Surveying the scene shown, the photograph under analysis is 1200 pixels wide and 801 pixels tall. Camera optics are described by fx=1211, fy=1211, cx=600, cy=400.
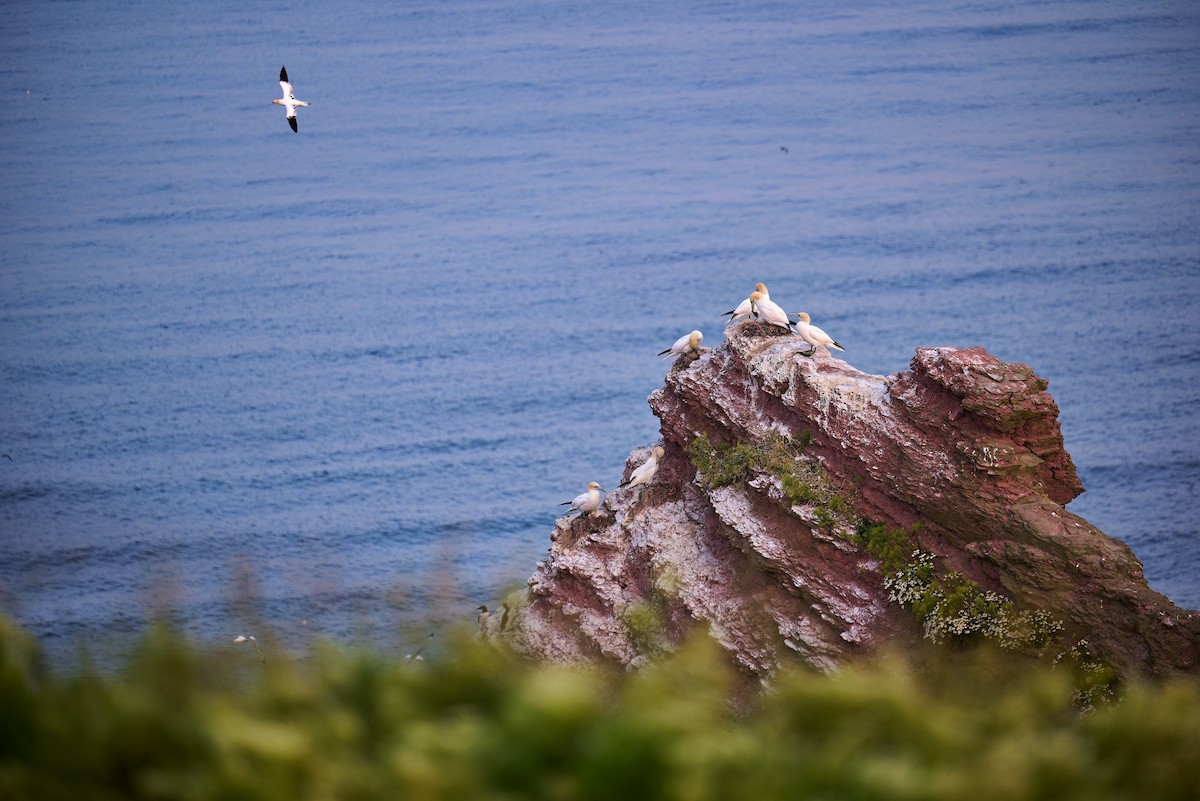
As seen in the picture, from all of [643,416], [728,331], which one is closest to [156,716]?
[728,331]

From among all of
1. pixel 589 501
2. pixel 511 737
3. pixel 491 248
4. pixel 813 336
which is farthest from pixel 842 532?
pixel 491 248

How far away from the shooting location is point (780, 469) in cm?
998

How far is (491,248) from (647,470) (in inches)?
524

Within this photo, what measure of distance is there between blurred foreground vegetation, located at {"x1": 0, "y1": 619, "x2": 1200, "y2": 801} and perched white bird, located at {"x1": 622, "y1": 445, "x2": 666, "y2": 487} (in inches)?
315

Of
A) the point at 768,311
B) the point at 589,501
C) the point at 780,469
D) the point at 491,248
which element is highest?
the point at 768,311

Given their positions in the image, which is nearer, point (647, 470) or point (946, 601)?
point (946, 601)

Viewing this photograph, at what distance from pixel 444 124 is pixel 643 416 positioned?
9.52m

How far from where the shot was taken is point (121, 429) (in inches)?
767

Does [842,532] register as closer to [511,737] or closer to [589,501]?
[589,501]

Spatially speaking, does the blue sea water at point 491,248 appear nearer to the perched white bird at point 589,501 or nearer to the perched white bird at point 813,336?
the perched white bird at point 589,501

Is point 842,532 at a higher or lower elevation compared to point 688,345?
lower

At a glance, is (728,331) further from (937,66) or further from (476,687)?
(937,66)

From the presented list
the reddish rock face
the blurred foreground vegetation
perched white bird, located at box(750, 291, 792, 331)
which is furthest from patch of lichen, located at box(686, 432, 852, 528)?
the blurred foreground vegetation

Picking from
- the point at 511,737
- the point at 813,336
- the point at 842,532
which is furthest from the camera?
the point at 813,336
